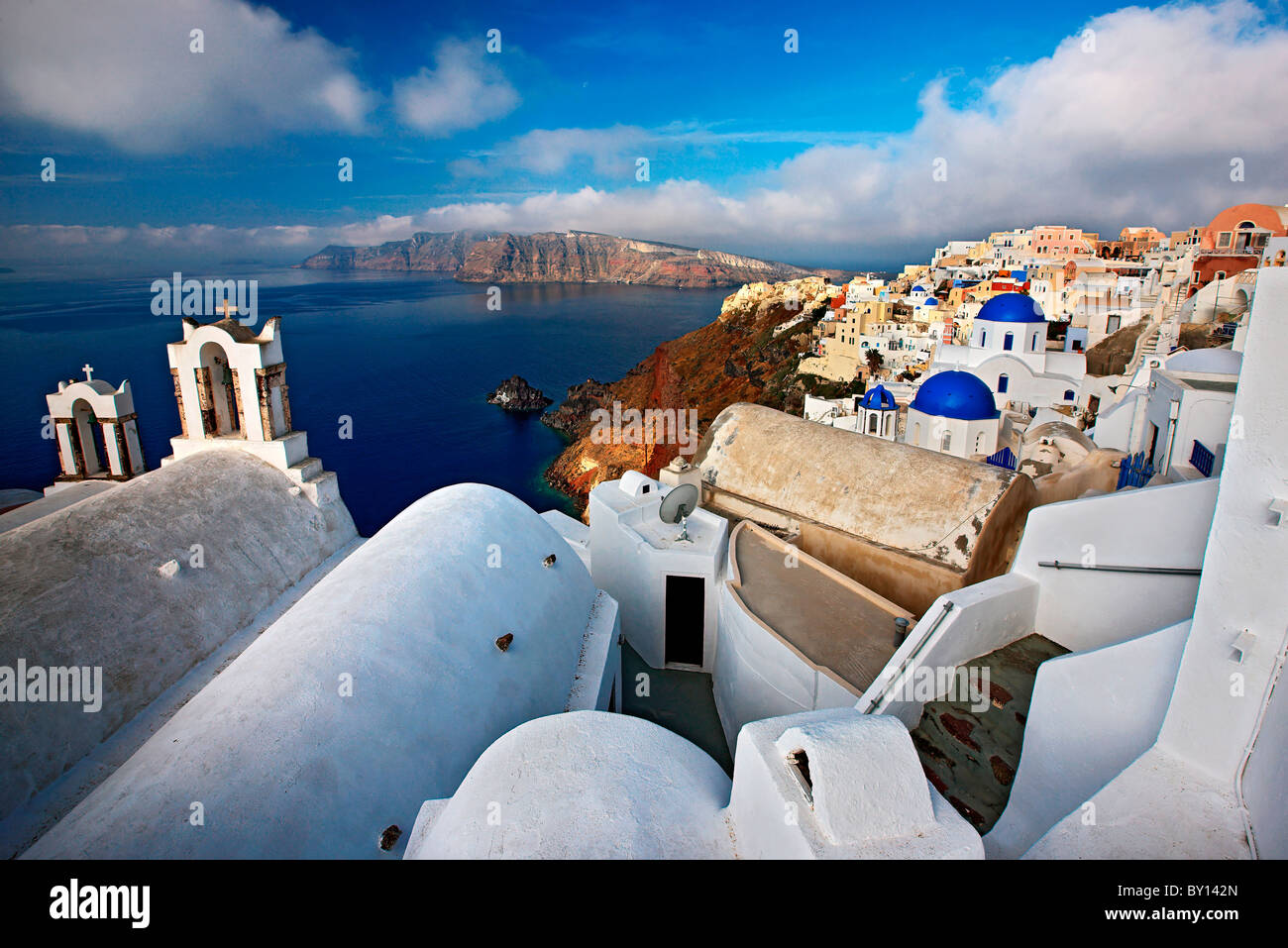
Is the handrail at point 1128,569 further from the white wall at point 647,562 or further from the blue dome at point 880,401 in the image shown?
the blue dome at point 880,401

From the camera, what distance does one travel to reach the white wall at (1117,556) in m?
7.80

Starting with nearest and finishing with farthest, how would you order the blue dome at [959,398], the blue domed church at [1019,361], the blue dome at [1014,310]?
the blue dome at [959,398] → the blue domed church at [1019,361] → the blue dome at [1014,310]

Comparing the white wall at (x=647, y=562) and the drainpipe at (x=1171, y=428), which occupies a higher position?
the drainpipe at (x=1171, y=428)

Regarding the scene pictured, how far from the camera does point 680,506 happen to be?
1319 centimetres

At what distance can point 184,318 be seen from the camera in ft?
37.2

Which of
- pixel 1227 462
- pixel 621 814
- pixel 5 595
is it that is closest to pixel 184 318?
pixel 5 595

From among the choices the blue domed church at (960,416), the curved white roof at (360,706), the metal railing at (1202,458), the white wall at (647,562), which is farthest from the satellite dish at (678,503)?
the blue domed church at (960,416)

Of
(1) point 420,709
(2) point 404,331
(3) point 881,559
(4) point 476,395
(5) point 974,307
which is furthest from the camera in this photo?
(2) point 404,331

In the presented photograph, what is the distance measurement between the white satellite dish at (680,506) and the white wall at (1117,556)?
588 centimetres

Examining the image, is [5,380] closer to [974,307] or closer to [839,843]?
[839,843]

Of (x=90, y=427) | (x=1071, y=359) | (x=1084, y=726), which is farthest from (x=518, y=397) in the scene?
(x=1084, y=726)

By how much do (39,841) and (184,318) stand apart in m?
9.03

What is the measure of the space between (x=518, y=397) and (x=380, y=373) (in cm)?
2433

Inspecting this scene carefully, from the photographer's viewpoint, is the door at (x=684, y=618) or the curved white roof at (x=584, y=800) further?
the door at (x=684, y=618)
